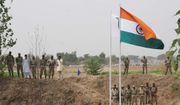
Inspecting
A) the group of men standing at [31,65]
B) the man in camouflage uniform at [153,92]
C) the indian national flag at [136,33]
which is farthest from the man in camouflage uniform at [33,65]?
the indian national flag at [136,33]

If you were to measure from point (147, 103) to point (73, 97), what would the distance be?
25.4 ft

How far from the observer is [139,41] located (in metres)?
9.91

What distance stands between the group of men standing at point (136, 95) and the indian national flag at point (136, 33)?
41.4 ft

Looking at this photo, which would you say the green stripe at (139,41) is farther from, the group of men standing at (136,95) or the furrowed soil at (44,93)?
the group of men standing at (136,95)

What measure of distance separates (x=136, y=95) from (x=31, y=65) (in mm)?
6107

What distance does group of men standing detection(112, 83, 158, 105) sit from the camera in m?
23.8

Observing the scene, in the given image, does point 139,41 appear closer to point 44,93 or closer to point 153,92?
point 44,93

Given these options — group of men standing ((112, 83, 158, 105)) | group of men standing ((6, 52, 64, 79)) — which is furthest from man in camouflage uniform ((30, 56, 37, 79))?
group of men standing ((112, 83, 158, 105))

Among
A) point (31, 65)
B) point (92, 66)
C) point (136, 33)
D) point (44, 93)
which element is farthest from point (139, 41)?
point (92, 66)

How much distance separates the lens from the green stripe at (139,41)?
355 inches

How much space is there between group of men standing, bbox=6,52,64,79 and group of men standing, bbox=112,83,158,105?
3243mm

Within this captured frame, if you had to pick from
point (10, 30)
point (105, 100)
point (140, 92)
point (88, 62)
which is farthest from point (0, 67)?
point (88, 62)

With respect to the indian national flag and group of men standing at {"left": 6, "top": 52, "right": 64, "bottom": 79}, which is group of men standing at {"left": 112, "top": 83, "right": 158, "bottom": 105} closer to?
group of men standing at {"left": 6, "top": 52, "right": 64, "bottom": 79}

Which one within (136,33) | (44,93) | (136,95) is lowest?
(136,95)
